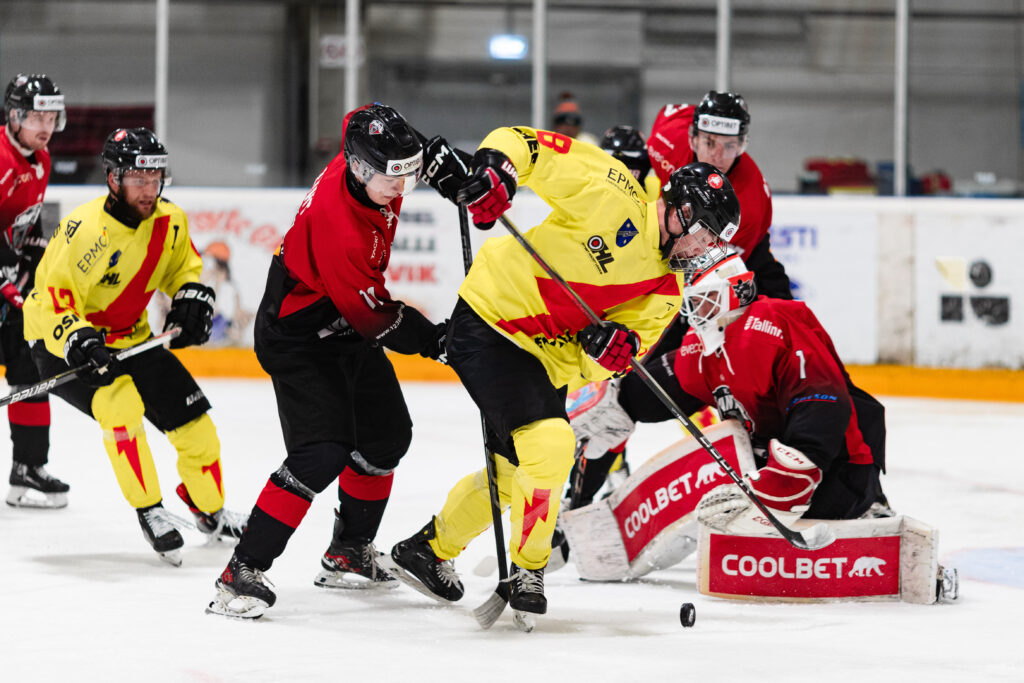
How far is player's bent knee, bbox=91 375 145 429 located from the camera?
366 cm

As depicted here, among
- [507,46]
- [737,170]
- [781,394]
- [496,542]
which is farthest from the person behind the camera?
[507,46]

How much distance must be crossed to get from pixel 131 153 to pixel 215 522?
0.99 m

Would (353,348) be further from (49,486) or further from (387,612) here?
(49,486)

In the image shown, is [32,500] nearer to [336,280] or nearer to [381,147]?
[336,280]

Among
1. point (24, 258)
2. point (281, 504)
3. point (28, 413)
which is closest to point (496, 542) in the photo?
point (281, 504)

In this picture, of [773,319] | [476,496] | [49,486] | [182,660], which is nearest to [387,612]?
[476,496]

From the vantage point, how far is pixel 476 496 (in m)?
3.12

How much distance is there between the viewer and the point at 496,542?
3.11 m

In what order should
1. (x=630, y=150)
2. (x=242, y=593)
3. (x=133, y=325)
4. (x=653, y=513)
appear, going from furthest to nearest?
(x=630, y=150)
(x=133, y=325)
(x=653, y=513)
(x=242, y=593)

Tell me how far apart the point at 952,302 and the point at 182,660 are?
4646 mm

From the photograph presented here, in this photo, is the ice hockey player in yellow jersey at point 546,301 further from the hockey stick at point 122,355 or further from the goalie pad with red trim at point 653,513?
the hockey stick at point 122,355

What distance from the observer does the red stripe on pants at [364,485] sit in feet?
11.0

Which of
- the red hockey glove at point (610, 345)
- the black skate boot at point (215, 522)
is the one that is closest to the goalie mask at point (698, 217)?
the red hockey glove at point (610, 345)

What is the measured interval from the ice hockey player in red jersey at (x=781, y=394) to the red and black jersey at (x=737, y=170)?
2.01ft
